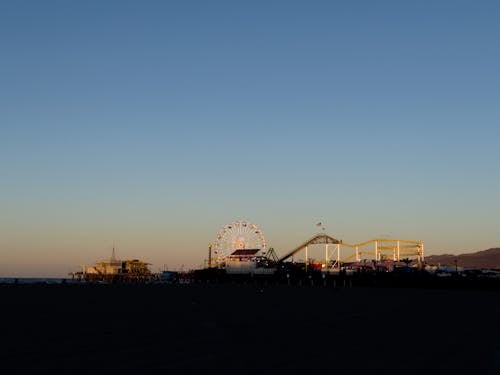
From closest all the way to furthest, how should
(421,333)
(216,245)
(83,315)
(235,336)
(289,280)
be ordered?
(235,336), (421,333), (83,315), (289,280), (216,245)

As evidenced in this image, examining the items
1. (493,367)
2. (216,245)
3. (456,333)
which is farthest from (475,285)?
(493,367)

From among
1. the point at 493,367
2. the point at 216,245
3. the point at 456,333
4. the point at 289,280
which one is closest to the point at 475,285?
the point at 289,280

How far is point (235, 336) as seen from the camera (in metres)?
27.5

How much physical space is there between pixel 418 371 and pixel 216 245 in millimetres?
174230

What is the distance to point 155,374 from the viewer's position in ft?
56.4

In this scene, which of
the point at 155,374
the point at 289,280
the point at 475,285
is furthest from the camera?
the point at 289,280

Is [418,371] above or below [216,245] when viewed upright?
below

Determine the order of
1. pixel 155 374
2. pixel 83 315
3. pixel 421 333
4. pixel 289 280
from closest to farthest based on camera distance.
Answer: pixel 155 374 → pixel 421 333 → pixel 83 315 → pixel 289 280

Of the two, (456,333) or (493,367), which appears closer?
(493,367)

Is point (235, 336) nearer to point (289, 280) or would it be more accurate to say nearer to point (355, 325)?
point (355, 325)

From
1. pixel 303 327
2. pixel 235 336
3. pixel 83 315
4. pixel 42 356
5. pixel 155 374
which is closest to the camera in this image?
pixel 155 374

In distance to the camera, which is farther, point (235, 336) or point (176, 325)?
point (176, 325)

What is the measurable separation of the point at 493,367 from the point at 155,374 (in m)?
10.8

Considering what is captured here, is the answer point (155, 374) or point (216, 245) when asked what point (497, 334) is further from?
point (216, 245)
